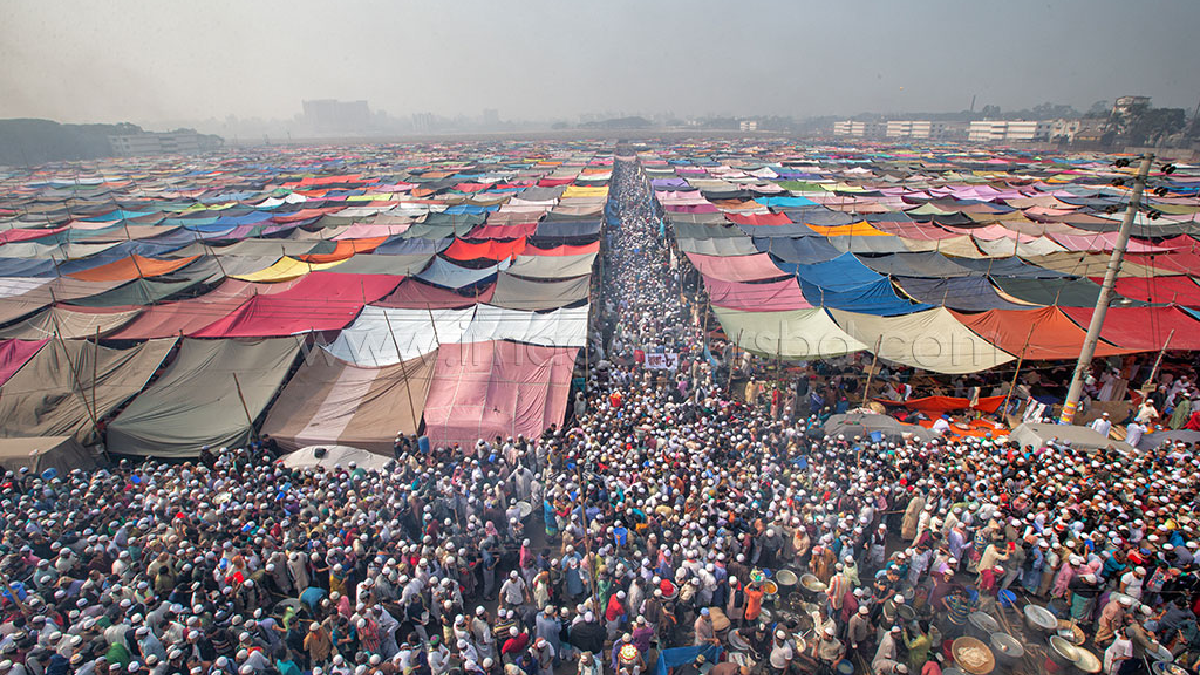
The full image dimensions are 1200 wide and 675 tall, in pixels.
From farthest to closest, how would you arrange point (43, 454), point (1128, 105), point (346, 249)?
point (1128, 105), point (346, 249), point (43, 454)

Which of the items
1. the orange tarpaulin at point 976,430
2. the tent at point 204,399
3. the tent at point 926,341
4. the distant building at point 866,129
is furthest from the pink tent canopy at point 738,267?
the distant building at point 866,129

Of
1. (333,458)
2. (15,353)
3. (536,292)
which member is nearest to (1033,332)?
(536,292)

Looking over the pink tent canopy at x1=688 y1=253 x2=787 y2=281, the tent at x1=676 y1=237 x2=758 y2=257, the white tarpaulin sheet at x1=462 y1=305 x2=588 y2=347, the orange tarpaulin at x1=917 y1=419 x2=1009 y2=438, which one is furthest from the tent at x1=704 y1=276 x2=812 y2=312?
the orange tarpaulin at x1=917 y1=419 x2=1009 y2=438

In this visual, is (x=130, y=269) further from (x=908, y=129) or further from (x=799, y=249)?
(x=908, y=129)

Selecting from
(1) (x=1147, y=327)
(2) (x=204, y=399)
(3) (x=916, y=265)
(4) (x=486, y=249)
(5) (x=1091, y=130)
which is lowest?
(2) (x=204, y=399)

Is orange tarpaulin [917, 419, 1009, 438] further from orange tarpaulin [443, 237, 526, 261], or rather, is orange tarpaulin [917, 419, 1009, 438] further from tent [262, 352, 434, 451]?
orange tarpaulin [443, 237, 526, 261]
